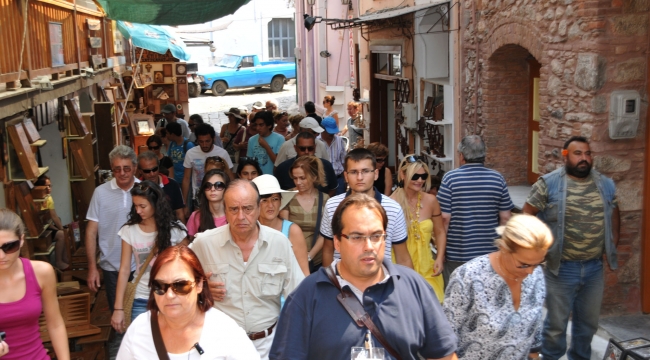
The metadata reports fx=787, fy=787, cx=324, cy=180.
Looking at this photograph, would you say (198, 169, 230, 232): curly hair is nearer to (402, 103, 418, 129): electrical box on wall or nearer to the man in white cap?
the man in white cap

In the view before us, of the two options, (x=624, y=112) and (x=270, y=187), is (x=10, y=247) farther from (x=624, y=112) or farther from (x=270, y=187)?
(x=624, y=112)

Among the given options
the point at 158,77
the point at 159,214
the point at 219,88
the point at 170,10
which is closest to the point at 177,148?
the point at 170,10

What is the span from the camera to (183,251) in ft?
11.2

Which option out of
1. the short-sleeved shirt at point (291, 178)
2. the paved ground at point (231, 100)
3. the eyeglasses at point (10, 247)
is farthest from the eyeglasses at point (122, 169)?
the paved ground at point (231, 100)

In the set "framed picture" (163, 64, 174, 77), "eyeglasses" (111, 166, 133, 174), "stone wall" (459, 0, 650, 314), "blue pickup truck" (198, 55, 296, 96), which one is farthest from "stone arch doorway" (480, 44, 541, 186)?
"blue pickup truck" (198, 55, 296, 96)

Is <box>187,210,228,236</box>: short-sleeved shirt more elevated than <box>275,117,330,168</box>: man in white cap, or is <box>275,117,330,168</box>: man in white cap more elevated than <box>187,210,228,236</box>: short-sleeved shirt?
<box>275,117,330,168</box>: man in white cap

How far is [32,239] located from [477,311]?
3.95 metres

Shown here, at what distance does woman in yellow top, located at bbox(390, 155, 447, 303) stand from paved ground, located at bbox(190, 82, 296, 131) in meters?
21.1

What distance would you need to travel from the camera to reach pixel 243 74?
35625 millimetres

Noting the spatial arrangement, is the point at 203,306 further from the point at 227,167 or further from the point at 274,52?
the point at 274,52

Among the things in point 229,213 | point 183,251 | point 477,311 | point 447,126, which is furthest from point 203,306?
point 447,126

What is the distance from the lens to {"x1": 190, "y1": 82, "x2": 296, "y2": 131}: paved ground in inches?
1165

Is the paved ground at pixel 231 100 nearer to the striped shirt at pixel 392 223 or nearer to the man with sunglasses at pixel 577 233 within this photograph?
the man with sunglasses at pixel 577 233

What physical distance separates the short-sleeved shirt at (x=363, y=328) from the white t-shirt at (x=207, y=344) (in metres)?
0.24
